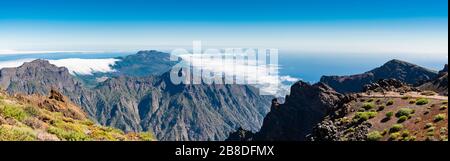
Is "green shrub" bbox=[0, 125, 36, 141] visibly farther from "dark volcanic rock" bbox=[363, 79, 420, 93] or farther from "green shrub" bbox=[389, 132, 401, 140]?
"dark volcanic rock" bbox=[363, 79, 420, 93]

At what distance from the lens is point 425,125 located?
1467 inches

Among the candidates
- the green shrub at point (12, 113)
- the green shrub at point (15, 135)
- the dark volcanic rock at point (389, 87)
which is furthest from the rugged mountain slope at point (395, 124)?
the green shrub at point (12, 113)

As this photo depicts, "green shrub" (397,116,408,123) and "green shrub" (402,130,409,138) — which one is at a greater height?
"green shrub" (397,116,408,123)

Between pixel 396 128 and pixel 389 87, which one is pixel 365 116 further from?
pixel 389 87

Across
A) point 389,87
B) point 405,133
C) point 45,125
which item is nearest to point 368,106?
point 389,87

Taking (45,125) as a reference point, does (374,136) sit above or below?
below

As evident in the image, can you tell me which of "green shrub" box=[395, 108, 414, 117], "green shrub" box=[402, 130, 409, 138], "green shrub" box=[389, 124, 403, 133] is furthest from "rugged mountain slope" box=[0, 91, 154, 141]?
"green shrub" box=[395, 108, 414, 117]

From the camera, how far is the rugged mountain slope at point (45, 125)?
1903 cm

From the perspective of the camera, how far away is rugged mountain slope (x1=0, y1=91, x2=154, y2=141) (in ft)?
62.4

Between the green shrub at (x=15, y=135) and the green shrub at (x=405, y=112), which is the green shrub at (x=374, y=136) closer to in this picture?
the green shrub at (x=405, y=112)

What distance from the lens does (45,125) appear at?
24406 millimetres
